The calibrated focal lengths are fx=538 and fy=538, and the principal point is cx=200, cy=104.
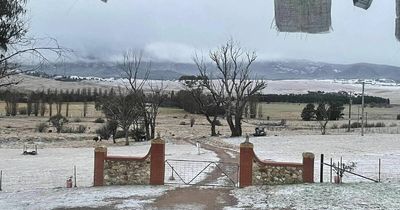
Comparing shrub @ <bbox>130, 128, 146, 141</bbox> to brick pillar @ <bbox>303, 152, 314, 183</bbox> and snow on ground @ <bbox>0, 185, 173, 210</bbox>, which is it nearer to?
snow on ground @ <bbox>0, 185, 173, 210</bbox>

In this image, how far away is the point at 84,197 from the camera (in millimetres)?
20859

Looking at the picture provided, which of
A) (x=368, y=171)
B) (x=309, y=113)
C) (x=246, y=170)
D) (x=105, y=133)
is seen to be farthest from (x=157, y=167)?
(x=309, y=113)

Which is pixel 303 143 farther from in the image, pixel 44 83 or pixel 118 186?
pixel 44 83

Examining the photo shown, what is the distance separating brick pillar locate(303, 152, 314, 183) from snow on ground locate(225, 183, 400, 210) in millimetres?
950

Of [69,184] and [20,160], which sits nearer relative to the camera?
[69,184]

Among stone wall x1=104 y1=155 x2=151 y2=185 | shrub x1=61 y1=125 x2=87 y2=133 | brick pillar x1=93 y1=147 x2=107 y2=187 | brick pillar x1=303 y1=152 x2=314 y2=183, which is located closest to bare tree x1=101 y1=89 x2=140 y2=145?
shrub x1=61 y1=125 x2=87 y2=133

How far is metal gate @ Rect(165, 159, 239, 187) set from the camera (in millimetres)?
25141

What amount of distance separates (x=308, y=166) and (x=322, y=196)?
3.45 meters

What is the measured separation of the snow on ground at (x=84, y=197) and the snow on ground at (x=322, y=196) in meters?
3.66

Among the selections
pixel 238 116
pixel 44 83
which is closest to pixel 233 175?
pixel 238 116

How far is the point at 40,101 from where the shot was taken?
132 meters

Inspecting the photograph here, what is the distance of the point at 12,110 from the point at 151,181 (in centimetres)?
10857

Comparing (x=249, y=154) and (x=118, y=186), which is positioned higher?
(x=249, y=154)

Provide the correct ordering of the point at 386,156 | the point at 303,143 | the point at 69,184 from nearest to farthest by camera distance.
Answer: the point at 69,184 → the point at 386,156 → the point at 303,143
